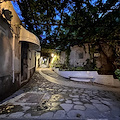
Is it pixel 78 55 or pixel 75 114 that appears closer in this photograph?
pixel 75 114

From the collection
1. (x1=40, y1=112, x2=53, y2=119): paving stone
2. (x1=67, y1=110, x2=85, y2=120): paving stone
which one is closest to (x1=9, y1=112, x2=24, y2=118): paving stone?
(x1=40, y1=112, x2=53, y2=119): paving stone

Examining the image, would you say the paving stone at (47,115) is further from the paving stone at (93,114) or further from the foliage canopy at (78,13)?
the foliage canopy at (78,13)

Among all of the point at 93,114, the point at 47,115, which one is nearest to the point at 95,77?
the point at 93,114

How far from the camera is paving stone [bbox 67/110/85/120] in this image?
2.26 meters

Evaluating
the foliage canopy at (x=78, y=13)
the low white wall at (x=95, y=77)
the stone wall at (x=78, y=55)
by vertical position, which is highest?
the foliage canopy at (x=78, y=13)

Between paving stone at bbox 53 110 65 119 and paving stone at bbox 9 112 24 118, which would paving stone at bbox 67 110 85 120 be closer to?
paving stone at bbox 53 110 65 119

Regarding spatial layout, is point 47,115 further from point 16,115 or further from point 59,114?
point 16,115

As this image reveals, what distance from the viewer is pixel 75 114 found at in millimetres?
2402

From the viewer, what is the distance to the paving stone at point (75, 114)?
2260mm

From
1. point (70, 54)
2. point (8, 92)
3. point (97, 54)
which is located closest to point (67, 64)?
point (70, 54)

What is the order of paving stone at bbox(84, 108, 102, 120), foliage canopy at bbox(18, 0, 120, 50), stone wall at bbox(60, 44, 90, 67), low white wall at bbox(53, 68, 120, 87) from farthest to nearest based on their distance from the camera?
stone wall at bbox(60, 44, 90, 67)
low white wall at bbox(53, 68, 120, 87)
foliage canopy at bbox(18, 0, 120, 50)
paving stone at bbox(84, 108, 102, 120)

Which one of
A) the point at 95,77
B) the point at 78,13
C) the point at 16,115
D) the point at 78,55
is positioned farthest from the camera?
the point at 78,55

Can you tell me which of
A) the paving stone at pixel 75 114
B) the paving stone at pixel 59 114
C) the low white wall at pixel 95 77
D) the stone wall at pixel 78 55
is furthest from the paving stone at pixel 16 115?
the stone wall at pixel 78 55

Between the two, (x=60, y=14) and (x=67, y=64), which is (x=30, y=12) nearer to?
(x=60, y=14)
